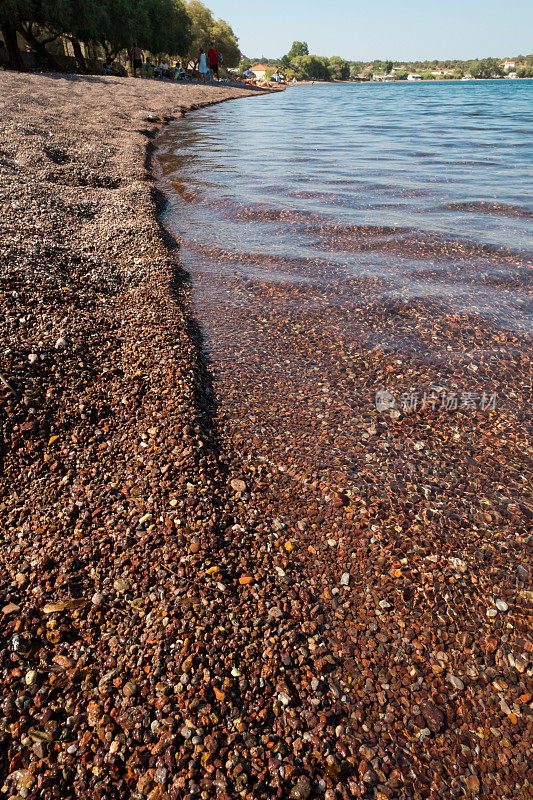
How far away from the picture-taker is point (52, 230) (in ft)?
21.5

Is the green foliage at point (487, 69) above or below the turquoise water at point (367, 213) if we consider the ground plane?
above

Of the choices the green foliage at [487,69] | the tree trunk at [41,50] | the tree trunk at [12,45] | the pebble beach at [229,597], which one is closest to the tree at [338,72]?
the green foliage at [487,69]

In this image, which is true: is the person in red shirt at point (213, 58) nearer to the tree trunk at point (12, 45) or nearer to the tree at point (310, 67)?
the tree trunk at point (12, 45)

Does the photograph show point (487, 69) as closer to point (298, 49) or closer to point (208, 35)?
point (298, 49)

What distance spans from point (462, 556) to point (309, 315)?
134 inches

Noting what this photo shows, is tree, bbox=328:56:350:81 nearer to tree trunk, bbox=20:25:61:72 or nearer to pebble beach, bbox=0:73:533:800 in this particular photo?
tree trunk, bbox=20:25:61:72

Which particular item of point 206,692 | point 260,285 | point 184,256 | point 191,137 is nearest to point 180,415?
point 206,692

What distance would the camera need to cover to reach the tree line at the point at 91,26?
28109 mm

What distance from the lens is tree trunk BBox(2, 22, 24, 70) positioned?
27703mm

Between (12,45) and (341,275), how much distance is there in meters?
34.4

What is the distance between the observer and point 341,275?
6.52 meters

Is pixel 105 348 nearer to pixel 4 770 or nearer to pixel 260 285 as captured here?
pixel 260 285

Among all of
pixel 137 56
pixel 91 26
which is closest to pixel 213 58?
pixel 137 56

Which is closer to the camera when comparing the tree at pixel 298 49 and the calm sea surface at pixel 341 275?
the calm sea surface at pixel 341 275
